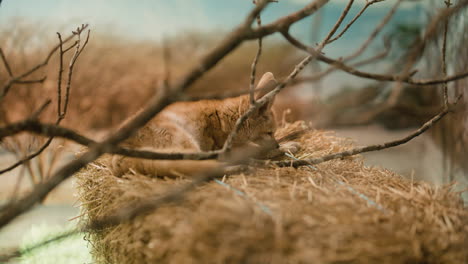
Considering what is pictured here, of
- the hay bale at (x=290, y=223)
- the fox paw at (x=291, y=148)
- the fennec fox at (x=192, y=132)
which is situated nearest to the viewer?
the hay bale at (x=290, y=223)

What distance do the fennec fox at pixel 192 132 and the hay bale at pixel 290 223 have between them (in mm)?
95

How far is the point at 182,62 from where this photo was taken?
158 inches

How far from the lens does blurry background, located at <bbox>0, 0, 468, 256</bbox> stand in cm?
280

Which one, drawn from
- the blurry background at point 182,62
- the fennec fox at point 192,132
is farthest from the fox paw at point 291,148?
the blurry background at point 182,62

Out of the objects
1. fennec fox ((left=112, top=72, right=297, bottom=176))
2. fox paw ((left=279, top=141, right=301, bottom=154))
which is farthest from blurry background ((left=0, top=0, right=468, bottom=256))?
fox paw ((left=279, top=141, right=301, bottom=154))

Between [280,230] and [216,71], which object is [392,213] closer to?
[280,230]

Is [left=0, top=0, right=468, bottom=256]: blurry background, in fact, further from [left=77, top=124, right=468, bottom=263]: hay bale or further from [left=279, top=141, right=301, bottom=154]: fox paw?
[left=77, top=124, right=468, bottom=263]: hay bale

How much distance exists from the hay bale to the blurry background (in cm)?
66

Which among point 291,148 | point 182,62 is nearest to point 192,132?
point 291,148

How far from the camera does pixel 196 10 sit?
4570 millimetres

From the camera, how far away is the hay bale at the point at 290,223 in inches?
47.5

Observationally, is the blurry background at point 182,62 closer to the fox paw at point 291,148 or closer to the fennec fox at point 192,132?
the fennec fox at point 192,132

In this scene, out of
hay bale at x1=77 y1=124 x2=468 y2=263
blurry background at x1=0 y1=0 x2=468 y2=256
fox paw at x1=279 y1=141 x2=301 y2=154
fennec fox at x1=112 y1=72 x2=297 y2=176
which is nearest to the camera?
hay bale at x1=77 y1=124 x2=468 y2=263

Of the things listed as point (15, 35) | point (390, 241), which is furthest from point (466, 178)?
point (15, 35)
